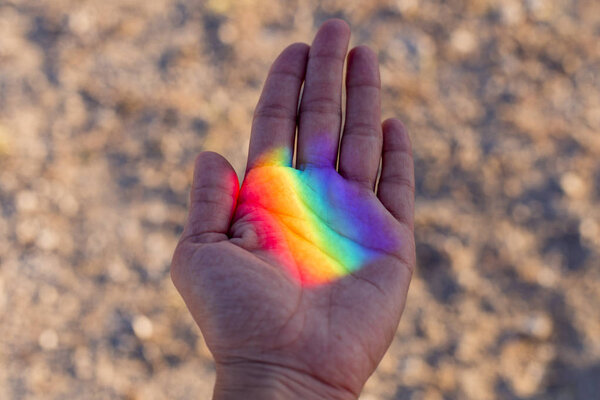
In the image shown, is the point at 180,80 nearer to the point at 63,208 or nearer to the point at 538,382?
the point at 63,208

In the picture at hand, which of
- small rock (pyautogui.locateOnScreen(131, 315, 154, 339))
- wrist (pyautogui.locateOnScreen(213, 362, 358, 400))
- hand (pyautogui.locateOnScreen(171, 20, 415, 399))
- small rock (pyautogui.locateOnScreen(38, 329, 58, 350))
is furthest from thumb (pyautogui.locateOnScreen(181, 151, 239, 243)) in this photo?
small rock (pyautogui.locateOnScreen(38, 329, 58, 350))

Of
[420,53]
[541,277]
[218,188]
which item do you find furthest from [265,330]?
[420,53]

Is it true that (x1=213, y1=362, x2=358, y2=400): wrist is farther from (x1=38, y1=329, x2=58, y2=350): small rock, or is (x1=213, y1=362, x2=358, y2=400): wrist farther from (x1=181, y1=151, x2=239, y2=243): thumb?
(x1=38, y1=329, x2=58, y2=350): small rock

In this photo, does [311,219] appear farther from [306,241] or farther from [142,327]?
[142,327]

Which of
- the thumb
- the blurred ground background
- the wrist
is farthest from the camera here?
the blurred ground background

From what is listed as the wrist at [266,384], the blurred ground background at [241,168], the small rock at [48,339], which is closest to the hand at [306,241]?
the wrist at [266,384]

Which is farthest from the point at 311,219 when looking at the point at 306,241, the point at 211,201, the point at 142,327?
the point at 142,327
